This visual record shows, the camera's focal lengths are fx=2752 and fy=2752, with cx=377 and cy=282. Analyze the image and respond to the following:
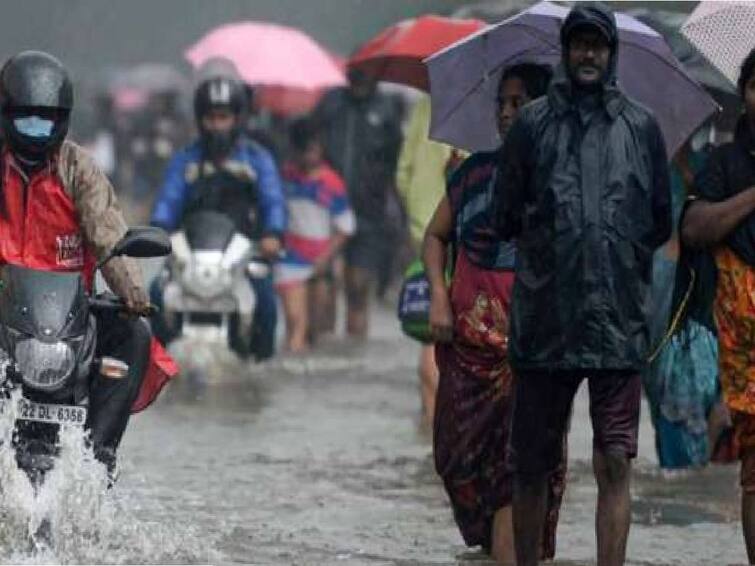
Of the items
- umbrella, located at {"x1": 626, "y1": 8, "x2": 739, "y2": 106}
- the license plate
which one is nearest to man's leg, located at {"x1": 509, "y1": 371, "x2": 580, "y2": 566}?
the license plate

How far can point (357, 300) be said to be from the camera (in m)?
20.6

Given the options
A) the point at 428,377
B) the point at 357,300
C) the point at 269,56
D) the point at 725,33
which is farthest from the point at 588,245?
the point at 357,300

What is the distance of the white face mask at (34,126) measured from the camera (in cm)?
894

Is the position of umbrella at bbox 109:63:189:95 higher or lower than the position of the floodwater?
lower

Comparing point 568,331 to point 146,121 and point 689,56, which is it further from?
point 146,121

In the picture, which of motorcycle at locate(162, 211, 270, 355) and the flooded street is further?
motorcycle at locate(162, 211, 270, 355)

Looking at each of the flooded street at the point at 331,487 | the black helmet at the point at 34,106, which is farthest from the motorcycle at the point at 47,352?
the flooded street at the point at 331,487

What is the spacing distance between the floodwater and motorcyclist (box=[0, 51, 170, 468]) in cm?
31

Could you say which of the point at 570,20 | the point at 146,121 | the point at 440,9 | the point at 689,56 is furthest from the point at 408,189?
the point at 146,121

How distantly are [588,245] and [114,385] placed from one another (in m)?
1.88

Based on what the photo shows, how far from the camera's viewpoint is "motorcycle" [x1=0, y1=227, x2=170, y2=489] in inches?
338

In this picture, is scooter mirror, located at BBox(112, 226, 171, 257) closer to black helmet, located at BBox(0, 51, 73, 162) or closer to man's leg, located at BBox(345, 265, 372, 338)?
black helmet, located at BBox(0, 51, 73, 162)

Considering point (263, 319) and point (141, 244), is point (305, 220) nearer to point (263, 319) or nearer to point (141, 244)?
point (263, 319)

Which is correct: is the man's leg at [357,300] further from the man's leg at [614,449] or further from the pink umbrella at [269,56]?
the man's leg at [614,449]
